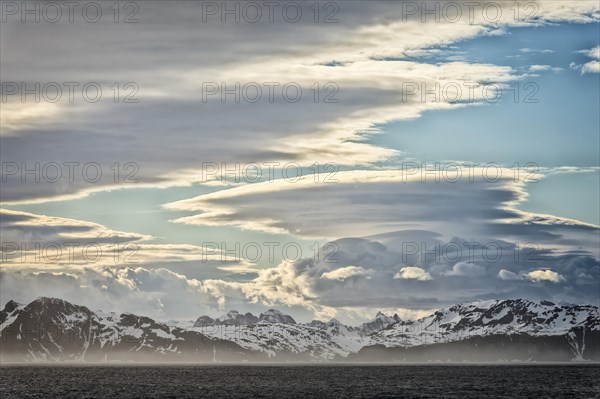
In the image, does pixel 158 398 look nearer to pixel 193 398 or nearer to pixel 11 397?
pixel 193 398

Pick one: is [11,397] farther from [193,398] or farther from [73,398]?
[193,398]

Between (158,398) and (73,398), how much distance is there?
19.5 metres

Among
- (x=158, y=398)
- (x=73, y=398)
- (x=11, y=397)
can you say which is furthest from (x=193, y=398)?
(x=11, y=397)

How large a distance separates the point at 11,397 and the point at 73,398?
46.5ft

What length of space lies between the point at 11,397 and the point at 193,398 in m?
41.7

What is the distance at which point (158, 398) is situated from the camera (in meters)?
199

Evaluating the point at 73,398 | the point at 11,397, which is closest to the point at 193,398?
the point at 73,398

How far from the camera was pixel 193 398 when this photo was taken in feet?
653

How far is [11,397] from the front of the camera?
19800cm

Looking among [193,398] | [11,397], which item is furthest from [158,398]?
[11,397]

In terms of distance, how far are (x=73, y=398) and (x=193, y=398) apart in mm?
27578

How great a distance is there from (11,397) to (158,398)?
110 ft

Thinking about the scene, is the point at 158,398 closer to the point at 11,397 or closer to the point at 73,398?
the point at 73,398
